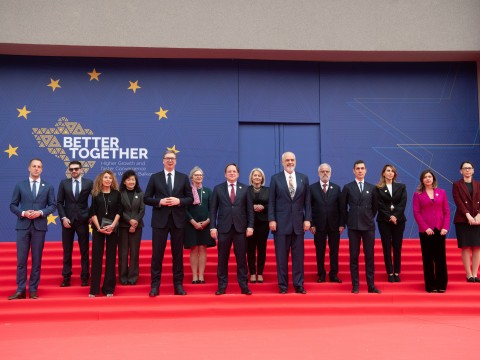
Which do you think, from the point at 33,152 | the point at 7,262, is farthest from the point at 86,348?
the point at 33,152

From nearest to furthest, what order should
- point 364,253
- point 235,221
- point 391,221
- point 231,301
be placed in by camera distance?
point 231,301, point 235,221, point 364,253, point 391,221

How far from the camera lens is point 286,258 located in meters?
6.35

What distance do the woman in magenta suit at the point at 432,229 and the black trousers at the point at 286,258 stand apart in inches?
59.0

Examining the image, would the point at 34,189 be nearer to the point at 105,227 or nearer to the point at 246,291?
the point at 105,227

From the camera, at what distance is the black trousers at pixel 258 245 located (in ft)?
22.0

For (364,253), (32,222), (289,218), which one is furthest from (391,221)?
(32,222)

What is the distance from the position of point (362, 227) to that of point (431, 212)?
3.07 feet

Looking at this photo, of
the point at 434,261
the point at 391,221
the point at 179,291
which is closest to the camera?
the point at 179,291

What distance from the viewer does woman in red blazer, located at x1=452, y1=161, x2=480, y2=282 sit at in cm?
673

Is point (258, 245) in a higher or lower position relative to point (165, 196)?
lower

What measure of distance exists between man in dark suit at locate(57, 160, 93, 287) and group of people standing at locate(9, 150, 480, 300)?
0.5 inches

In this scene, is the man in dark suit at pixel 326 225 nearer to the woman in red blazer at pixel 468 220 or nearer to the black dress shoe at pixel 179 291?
the woman in red blazer at pixel 468 220

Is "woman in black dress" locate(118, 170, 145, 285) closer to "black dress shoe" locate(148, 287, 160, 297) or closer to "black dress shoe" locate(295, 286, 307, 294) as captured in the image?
"black dress shoe" locate(148, 287, 160, 297)

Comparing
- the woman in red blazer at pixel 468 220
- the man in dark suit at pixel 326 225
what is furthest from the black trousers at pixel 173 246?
the woman in red blazer at pixel 468 220
